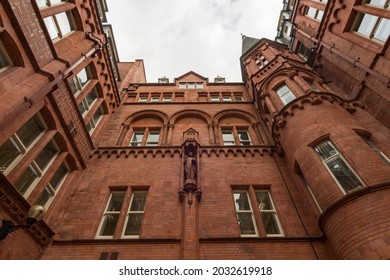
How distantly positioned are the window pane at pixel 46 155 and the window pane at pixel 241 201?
8.50 meters

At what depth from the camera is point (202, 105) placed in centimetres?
1734

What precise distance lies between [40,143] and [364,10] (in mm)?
17301

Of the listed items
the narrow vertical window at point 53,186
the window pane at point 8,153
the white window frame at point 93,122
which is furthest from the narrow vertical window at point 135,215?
the white window frame at point 93,122

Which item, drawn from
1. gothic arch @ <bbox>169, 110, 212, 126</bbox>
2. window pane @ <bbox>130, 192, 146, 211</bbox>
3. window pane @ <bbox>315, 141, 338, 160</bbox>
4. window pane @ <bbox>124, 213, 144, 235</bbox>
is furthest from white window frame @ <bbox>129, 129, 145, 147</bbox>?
window pane @ <bbox>315, 141, 338, 160</bbox>

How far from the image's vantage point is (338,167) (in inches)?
328

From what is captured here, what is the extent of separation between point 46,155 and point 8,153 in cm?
196

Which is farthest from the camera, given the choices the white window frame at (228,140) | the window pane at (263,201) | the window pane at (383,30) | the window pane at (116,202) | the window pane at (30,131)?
the white window frame at (228,140)

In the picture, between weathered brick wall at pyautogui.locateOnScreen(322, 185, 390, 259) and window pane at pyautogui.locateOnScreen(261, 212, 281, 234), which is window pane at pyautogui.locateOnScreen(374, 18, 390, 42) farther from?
window pane at pyautogui.locateOnScreen(261, 212, 281, 234)

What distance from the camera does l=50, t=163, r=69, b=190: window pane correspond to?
9.91 m

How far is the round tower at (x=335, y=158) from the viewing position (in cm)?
659

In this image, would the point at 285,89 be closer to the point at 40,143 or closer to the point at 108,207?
the point at 108,207

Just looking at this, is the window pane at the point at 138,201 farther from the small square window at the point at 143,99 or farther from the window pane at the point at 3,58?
the small square window at the point at 143,99

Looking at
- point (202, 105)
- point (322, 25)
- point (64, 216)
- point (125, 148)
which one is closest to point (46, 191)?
point (64, 216)

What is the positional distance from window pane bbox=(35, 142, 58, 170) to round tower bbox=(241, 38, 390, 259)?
11.0 m
